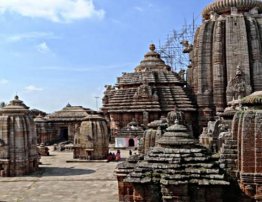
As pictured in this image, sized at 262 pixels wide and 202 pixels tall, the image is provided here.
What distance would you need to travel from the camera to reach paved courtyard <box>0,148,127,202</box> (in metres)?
17.0

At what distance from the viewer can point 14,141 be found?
23.5 meters

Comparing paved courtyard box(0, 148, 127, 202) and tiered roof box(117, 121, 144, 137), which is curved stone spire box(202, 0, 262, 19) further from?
paved courtyard box(0, 148, 127, 202)

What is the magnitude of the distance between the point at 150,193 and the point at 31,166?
574 inches

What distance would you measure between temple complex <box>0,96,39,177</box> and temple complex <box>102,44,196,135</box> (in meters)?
17.5

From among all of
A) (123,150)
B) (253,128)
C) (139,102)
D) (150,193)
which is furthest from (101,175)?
(139,102)

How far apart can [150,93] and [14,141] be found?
63.3 feet

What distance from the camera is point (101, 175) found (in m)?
22.7

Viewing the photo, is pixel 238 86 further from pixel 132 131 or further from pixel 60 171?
pixel 60 171

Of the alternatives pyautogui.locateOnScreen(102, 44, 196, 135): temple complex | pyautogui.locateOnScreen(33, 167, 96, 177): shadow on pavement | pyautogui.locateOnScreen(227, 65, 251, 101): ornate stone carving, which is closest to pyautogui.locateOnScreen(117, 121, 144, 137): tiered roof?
pyautogui.locateOnScreen(102, 44, 196, 135): temple complex

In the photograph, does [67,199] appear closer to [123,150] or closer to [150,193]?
[150,193]

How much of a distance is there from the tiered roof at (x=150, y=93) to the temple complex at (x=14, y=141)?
59.3 feet

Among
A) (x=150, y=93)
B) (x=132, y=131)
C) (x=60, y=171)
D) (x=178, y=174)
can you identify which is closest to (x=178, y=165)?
(x=178, y=174)

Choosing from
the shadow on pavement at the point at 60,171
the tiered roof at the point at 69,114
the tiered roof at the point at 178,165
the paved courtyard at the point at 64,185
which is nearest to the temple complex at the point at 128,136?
the tiered roof at the point at 69,114

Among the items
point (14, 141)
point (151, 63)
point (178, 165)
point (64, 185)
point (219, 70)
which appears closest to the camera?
point (178, 165)
